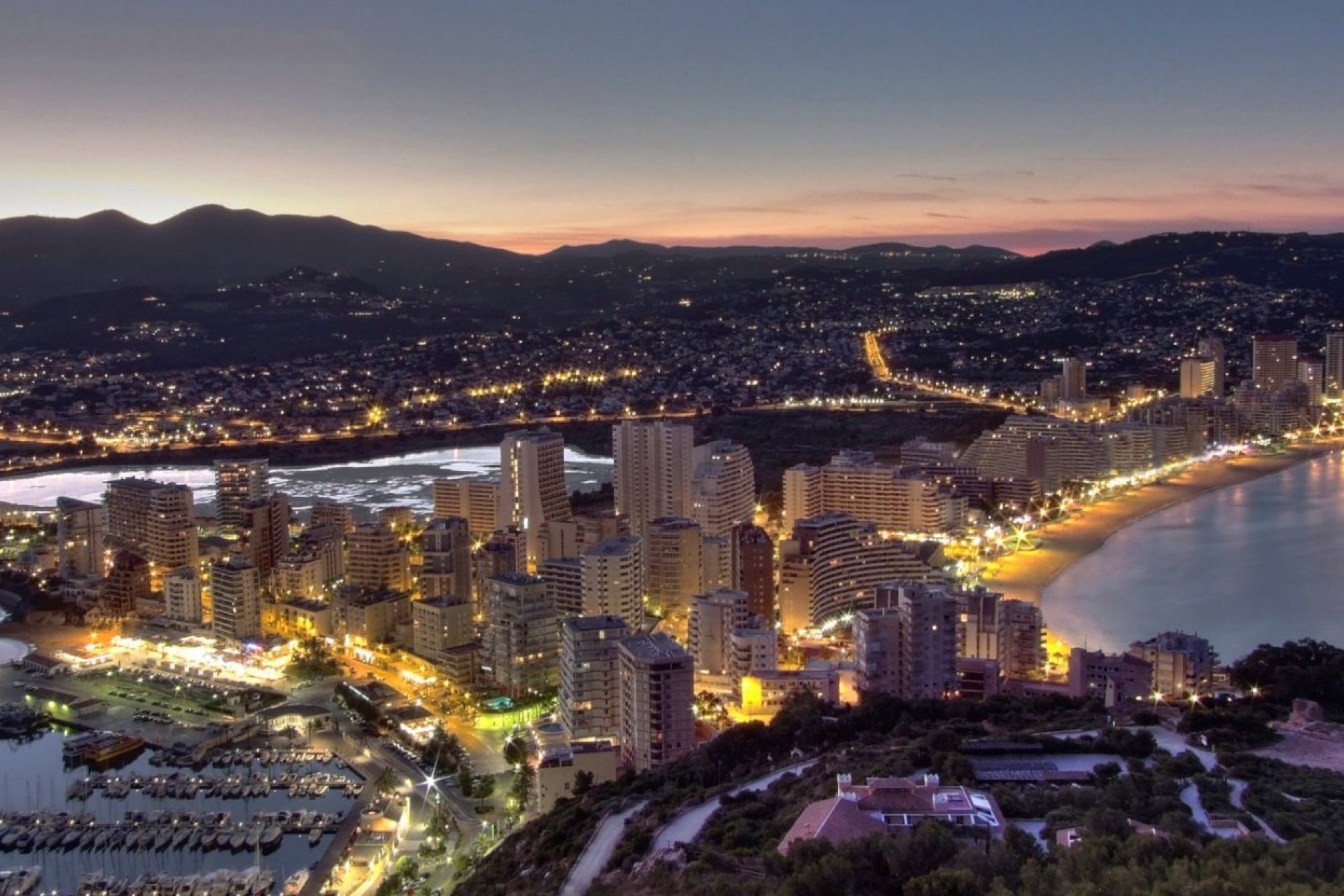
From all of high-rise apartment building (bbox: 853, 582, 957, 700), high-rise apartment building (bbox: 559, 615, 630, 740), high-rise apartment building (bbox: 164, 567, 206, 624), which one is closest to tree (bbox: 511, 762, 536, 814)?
high-rise apartment building (bbox: 559, 615, 630, 740)

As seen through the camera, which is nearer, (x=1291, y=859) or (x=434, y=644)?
(x=1291, y=859)

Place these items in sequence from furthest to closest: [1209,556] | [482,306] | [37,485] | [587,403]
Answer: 1. [482,306]
2. [587,403]
3. [37,485]
4. [1209,556]

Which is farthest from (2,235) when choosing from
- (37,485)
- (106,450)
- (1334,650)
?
(1334,650)

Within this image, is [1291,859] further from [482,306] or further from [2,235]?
[2,235]

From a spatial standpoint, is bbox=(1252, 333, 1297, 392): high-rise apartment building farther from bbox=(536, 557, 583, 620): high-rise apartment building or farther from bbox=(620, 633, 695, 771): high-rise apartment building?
bbox=(620, 633, 695, 771): high-rise apartment building

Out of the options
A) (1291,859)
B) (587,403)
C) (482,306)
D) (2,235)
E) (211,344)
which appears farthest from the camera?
(2,235)

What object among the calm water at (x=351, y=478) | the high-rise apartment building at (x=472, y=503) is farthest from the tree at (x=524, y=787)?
the calm water at (x=351, y=478)

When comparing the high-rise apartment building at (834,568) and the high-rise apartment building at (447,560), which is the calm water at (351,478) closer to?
the high-rise apartment building at (447,560)

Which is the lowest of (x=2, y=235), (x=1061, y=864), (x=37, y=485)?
(x=37, y=485)
